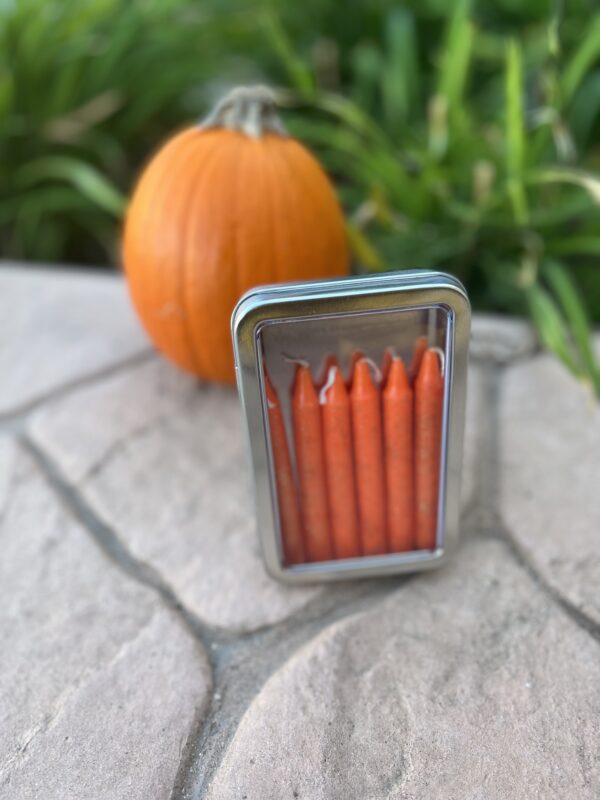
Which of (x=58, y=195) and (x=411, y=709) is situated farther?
(x=58, y=195)

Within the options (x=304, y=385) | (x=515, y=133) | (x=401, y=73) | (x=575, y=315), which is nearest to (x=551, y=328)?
(x=575, y=315)

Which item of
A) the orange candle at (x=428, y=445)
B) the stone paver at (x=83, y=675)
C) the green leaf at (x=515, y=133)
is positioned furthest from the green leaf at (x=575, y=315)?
the stone paver at (x=83, y=675)

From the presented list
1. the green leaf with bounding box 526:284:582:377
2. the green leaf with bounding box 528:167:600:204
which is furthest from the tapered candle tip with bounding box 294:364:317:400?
the green leaf with bounding box 528:167:600:204

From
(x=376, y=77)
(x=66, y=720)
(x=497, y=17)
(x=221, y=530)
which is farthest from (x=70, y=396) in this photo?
(x=497, y=17)

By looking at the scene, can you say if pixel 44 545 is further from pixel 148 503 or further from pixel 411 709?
pixel 411 709

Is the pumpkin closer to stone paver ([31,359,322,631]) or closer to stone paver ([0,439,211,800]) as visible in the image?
stone paver ([31,359,322,631])
